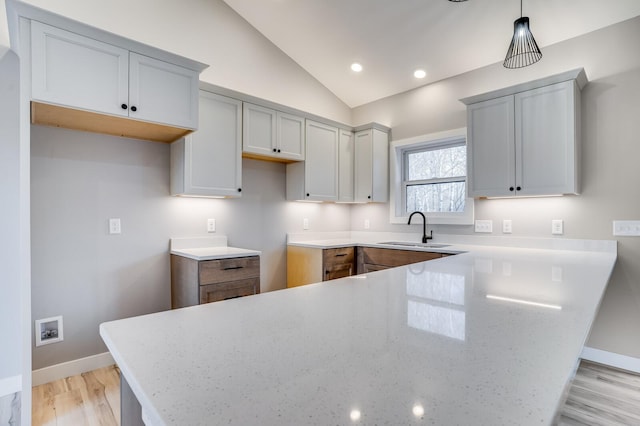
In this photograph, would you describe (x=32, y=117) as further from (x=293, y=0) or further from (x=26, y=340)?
(x=293, y=0)

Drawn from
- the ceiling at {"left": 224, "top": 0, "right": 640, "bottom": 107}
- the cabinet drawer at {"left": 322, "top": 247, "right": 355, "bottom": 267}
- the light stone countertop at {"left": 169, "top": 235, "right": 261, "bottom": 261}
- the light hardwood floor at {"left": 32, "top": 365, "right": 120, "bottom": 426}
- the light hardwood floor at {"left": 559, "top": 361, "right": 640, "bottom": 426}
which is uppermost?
the ceiling at {"left": 224, "top": 0, "right": 640, "bottom": 107}

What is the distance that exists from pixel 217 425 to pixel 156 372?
21 centimetres

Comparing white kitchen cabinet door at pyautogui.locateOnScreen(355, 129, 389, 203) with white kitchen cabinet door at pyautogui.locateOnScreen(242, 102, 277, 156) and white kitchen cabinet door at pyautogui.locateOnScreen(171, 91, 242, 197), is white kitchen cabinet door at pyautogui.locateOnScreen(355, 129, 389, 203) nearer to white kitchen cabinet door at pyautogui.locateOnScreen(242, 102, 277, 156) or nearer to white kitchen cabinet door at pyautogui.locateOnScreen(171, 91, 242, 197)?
white kitchen cabinet door at pyautogui.locateOnScreen(242, 102, 277, 156)

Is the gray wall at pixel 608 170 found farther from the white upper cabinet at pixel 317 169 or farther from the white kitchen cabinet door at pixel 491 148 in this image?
the white upper cabinet at pixel 317 169

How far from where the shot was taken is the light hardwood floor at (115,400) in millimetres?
1828

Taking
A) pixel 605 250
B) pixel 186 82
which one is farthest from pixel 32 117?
pixel 605 250

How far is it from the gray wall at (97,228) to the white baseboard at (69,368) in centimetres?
4

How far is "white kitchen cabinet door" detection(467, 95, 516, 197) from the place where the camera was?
8.81ft

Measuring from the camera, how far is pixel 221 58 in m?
3.05

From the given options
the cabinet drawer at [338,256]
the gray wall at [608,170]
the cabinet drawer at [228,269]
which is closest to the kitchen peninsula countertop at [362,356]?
the cabinet drawer at [228,269]

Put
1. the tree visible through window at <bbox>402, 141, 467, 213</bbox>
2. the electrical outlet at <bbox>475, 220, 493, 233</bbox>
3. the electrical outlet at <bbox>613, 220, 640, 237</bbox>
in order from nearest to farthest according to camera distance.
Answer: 1. the electrical outlet at <bbox>613, 220, 640, 237</bbox>
2. the electrical outlet at <bbox>475, 220, 493, 233</bbox>
3. the tree visible through window at <bbox>402, 141, 467, 213</bbox>

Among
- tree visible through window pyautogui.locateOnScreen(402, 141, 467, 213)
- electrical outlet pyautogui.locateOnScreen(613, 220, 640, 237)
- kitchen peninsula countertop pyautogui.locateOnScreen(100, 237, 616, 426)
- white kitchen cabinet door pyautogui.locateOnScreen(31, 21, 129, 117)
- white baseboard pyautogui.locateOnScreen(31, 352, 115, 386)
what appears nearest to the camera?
kitchen peninsula countertop pyautogui.locateOnScreen(100, 237, 616, 426)

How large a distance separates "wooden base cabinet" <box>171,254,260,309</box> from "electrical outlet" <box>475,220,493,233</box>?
2093 mm

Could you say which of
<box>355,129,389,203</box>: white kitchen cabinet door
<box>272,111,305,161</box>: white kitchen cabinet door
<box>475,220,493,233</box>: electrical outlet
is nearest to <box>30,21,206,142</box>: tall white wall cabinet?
<box>272,111,305,161</box>: white kitchen cabinet door
